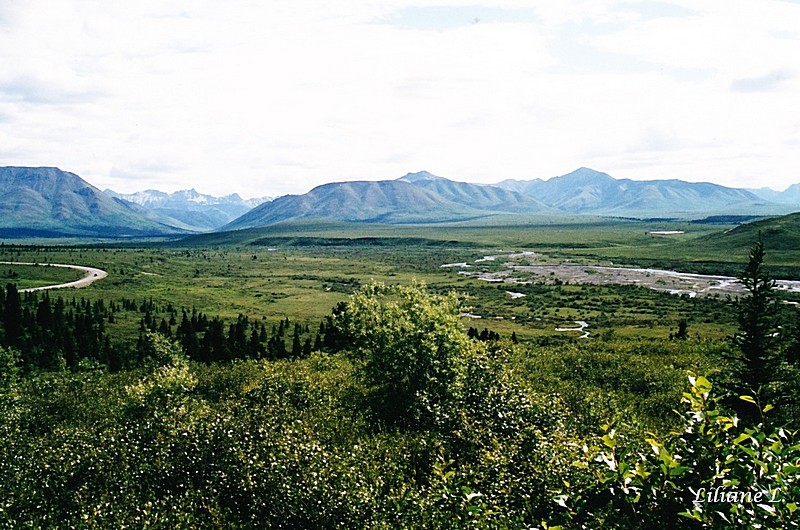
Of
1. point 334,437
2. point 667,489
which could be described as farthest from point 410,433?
point 667,489

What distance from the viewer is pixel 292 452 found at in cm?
2402

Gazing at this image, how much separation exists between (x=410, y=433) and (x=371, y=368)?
32.6ft

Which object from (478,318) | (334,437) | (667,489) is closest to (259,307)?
(478,318)

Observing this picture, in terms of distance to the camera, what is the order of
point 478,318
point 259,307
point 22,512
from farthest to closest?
point 259,307
point 478,318
point 22,512

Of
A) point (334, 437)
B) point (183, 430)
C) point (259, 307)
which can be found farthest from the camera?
point (259, 307)

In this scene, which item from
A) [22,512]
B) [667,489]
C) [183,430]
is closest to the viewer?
[667,489]

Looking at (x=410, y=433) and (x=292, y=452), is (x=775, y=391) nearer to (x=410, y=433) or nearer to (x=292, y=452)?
(x=410, y=433)

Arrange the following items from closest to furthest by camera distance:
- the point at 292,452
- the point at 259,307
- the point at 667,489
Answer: the point at 667,489 → the point at 292,452 → the point at 259,307

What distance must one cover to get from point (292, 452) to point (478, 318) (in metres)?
115

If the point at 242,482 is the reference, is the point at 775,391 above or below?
above

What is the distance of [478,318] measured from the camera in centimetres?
13675

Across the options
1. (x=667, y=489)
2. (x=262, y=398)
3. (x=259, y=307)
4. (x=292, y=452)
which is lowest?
(x=259, y=307)

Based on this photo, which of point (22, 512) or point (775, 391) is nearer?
point (22, 512)

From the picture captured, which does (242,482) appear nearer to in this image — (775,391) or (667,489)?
(667,489)
